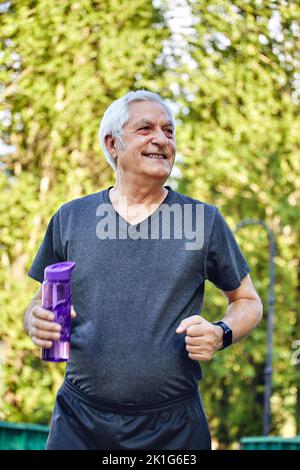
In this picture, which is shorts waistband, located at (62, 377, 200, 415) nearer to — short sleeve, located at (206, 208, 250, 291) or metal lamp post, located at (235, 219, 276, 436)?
short sleeve, located at (206, 208, 250, 291)

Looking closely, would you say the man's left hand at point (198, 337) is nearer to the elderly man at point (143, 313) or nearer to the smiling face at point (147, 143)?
the elderly man at point (143, 313)

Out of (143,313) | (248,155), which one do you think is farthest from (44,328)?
(248,155)

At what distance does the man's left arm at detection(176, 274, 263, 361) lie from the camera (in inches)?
102

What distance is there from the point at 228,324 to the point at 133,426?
0.42 metres

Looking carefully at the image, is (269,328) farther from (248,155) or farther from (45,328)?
(45,328)

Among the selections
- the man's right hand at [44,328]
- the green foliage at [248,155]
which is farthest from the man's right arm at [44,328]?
the green foliage at [248,155]

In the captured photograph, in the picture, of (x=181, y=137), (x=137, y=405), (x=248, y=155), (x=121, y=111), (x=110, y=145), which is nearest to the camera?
(x=137, y=405)

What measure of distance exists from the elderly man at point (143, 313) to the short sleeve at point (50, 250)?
0.03 meters

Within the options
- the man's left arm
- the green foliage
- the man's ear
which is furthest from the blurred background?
the man's left arm

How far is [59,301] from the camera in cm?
260

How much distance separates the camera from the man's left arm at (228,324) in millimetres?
2586

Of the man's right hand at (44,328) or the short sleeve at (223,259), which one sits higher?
the short sleeve at (223,259)

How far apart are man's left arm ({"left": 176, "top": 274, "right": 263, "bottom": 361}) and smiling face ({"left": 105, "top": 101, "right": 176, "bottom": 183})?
0.44 metres

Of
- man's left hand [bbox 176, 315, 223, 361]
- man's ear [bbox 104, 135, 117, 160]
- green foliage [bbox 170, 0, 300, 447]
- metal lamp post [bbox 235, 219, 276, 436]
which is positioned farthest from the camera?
metal lamp post [bbox 235, 219, 276, 436]
